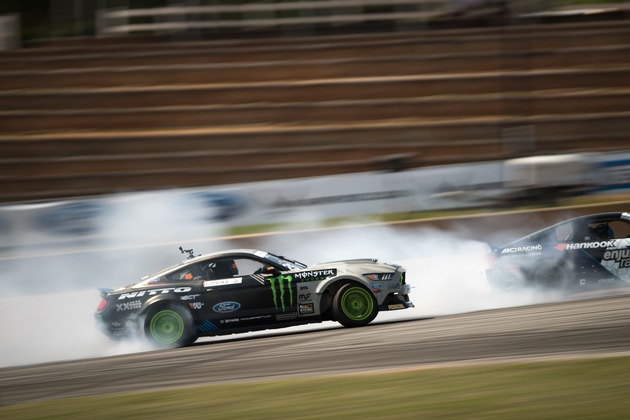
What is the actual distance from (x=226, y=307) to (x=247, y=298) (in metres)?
0.28

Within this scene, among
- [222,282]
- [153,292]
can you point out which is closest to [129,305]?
[153,292]

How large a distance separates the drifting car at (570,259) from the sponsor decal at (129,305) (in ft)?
14.8

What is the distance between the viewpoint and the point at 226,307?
9352 mm

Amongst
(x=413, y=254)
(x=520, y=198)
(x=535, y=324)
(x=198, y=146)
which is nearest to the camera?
(x=535, y=324)

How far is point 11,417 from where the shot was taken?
6387 millimetres

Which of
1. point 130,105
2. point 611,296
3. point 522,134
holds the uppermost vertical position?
point 130,105

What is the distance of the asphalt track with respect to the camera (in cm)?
712

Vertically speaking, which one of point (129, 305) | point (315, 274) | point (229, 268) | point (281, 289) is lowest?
point (129, 305)

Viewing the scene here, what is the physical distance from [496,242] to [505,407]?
9.40 m

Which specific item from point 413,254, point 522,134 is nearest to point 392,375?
point 413,254

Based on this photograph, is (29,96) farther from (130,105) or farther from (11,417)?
(11,417)

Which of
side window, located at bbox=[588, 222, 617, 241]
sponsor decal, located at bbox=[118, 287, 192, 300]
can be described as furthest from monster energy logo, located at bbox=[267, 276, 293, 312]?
side window, located at bbox=[588, 222, 617, 241]

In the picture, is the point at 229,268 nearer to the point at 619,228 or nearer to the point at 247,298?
the point at 247,298

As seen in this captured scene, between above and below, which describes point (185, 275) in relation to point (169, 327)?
above
